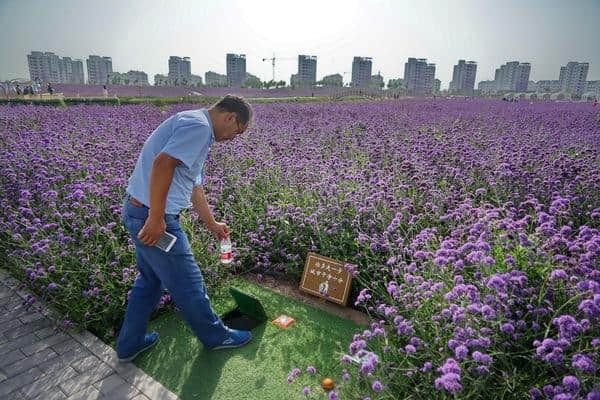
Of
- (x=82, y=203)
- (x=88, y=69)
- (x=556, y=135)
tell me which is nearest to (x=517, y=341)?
(x=82, y=203)

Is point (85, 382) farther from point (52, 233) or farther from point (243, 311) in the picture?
point (52, 233)

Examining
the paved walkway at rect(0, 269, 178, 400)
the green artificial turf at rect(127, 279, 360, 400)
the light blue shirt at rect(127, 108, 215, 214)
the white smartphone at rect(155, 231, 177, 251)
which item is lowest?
the paved walkway at rect(0, 269, 178, 400)

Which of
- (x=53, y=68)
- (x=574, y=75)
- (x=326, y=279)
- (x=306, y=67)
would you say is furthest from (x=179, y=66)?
(x=326, y=279)

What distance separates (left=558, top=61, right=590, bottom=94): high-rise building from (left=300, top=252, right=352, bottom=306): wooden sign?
16521 cm

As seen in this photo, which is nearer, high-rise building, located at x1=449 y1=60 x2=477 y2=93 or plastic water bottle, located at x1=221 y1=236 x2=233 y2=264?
plastic water bottle, located at x1=221 y1=236 x2=233 y2=264

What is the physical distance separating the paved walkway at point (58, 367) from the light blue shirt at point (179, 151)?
1.17 m

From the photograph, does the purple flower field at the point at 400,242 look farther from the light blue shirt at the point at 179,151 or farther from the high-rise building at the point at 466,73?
the high-rise building at the point at 466,73

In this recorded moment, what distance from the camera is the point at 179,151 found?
7.08 ft

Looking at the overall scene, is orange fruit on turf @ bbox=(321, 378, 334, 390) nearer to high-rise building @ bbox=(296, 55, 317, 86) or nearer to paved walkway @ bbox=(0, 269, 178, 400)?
paved walkway @ bbox=(0, 269, 178, 400)

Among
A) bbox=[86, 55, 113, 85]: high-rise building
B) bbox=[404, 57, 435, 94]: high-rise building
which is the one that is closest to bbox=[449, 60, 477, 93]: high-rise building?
bbox=[404, 57, 435, 94]: high-rise building

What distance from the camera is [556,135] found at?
305 inches

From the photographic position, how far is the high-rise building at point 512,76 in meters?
133

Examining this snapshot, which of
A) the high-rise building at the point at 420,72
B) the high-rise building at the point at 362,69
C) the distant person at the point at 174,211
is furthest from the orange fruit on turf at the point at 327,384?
the high-rise building at the point at 420,72

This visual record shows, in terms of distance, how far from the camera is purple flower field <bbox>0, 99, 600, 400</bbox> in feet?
6.60
